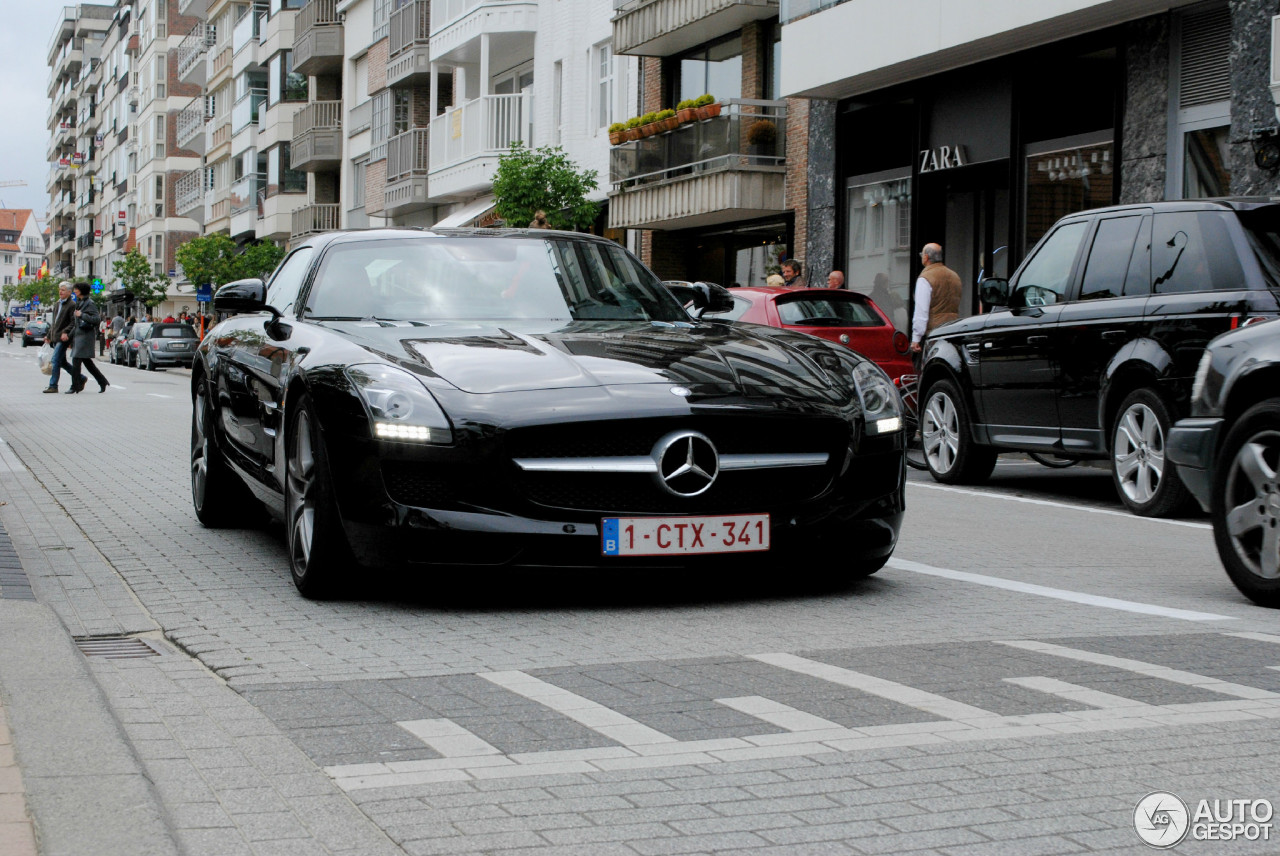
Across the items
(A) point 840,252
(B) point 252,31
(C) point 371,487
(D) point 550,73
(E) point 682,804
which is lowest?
(E) point 682,804

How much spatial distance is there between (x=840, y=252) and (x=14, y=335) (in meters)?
128

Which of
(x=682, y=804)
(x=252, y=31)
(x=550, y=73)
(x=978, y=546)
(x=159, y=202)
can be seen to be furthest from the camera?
(x=159, y=202)

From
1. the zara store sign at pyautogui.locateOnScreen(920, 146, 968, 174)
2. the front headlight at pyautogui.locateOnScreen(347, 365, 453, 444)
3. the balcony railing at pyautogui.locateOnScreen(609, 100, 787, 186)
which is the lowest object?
the front headlight at pyautogui.locateOnScreen(347, 365, 453, 444)

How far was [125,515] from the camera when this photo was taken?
988 cm

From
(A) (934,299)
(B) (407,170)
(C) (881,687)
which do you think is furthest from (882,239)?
(B) (407,170)

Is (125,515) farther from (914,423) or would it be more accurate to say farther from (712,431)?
(914,423)

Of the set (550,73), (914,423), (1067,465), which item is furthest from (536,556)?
(550,73)

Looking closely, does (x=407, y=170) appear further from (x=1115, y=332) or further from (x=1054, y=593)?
(x=1054, y=593)

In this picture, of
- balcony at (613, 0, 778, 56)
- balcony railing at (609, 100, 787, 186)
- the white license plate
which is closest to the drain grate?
the white license plate

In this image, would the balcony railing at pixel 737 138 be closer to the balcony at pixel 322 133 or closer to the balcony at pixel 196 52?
the balcony at pixel 322 133

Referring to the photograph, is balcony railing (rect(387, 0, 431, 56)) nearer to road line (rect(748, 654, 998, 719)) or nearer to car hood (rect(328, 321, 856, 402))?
car hood (rect(328, 321, 856, 402))

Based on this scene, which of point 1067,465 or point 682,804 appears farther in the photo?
point 1067,465

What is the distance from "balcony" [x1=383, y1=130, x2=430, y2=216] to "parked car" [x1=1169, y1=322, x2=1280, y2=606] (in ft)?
122

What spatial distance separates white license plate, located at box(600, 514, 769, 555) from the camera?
20.2 ft
